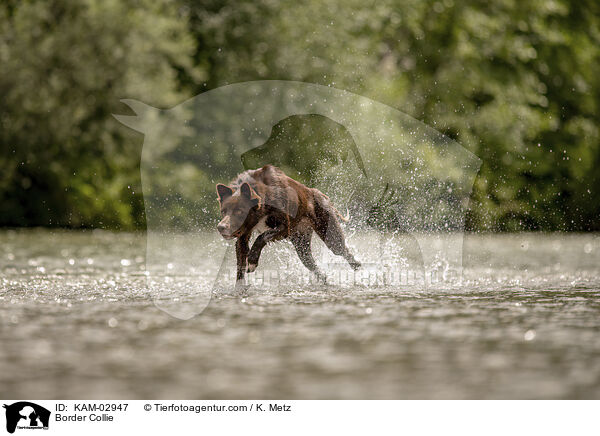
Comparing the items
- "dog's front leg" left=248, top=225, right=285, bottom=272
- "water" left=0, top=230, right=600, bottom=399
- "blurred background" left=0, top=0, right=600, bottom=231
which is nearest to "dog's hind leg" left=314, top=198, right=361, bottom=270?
"water" left=0, top=230, right=600, bottom=399

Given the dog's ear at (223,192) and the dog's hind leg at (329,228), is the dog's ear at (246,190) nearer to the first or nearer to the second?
the dog's ear at (223,192)

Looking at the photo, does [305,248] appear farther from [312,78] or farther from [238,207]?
[312,78]

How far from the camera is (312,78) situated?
2888cm

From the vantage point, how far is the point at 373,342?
Result: 6414mm

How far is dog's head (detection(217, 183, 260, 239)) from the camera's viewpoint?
30.3ft

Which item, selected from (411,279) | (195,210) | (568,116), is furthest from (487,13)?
(411,279)

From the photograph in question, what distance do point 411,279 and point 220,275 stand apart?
2.24 meters

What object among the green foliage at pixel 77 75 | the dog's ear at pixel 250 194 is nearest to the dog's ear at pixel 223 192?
the dog's ear at pixel 250 194

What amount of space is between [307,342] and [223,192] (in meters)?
3.28

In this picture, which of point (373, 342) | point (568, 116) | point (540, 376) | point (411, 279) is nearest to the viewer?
point (540, 376)

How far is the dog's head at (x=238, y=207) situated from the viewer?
925 centimetres
